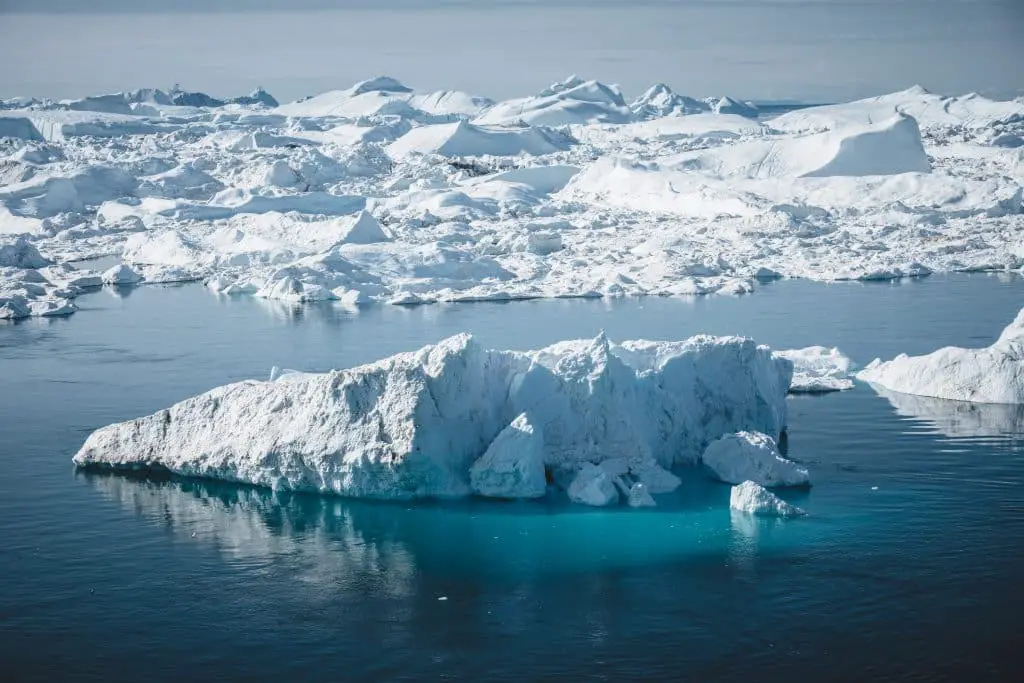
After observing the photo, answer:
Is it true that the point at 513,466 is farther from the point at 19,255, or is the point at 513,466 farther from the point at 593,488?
the point at 19,255

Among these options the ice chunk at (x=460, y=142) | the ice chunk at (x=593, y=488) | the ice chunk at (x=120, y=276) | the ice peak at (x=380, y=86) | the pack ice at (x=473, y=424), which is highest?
the ice peak at (x=380, y=86)

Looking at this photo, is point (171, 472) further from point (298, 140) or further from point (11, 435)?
point (298, 140)

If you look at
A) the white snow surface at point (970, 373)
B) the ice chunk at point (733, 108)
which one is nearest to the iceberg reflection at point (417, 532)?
the white snow surface at point (970, 373)

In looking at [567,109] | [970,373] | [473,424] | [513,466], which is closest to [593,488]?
[513,466]

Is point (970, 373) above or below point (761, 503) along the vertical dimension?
above

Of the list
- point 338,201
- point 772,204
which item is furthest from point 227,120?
point 772,204

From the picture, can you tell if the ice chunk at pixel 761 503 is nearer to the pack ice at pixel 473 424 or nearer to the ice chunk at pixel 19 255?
the pack ice at pixel 473 424

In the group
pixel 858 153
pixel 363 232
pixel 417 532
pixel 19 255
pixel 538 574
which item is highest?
pixel 858 153
